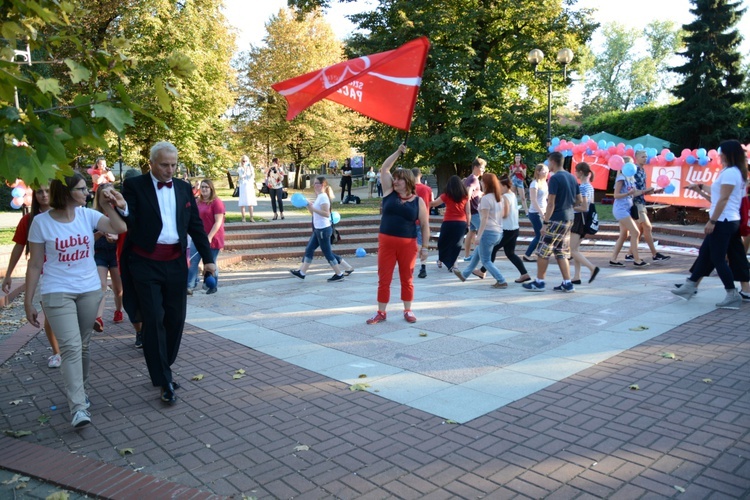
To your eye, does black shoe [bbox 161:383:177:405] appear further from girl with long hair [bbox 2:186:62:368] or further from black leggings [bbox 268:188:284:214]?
black leggings [bbox 268:188:284:214]

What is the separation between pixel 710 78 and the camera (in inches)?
1139

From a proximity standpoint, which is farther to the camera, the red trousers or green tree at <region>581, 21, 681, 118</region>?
green tree at <region>581, 21, 681, 118</region>

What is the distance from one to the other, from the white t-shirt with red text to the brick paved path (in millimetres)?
1054

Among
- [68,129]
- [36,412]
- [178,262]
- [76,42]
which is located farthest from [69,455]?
[76,42]

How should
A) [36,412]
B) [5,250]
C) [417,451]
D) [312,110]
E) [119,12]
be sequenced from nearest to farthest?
1. [417,451]
2. [36,412]
3. [5,250]
4. [119,12]
5. [312,110]

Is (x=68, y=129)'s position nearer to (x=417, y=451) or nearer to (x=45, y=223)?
(x=45, y=223)

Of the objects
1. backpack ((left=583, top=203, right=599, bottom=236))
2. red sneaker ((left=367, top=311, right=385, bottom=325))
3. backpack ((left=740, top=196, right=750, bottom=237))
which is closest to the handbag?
backpack ((left=583, top=203, right=599, bottom=236))

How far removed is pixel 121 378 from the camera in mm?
5562

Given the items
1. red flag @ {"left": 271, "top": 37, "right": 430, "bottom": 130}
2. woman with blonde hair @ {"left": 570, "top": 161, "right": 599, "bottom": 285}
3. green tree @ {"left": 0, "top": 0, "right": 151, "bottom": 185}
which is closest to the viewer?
green tree @ {"left": 0, "top": 0, "right": 151, "bottom": 185}

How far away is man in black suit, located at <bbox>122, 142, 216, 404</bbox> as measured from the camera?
15.4 ft

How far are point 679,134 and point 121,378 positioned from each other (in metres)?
29.8

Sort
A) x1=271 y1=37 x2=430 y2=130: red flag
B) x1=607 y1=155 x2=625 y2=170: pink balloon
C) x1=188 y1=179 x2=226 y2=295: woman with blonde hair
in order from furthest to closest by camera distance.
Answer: x1=607 y1=155 x2=625 y2=170: pink balloon
x1=188 y1=179 x2=226 y2=295: woman with blonde hair
x1=271 y1=37 x2=430 y2=130: red flag

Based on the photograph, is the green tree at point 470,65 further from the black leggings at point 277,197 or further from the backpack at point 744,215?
the backpack at point 744,215

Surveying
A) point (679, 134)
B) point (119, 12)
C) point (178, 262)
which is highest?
point (119, 12)
